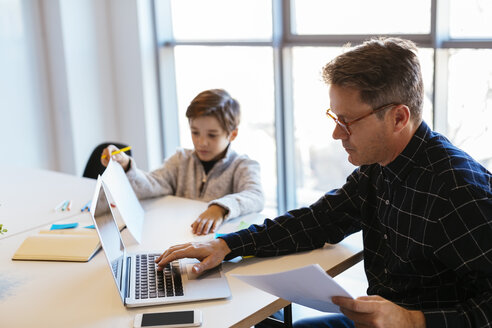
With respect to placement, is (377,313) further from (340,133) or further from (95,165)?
(95,165)

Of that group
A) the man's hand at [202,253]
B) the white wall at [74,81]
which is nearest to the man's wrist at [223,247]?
the man's hand at [202,253]

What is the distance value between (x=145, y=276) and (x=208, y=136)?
3.02 feet

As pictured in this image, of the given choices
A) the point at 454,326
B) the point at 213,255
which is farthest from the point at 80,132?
the point at 454,326

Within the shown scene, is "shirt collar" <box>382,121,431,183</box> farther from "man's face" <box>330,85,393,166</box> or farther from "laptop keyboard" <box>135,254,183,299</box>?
"laptop keyboard" <box>135,254,183,299</box>

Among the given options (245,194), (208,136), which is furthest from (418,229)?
(208,136)

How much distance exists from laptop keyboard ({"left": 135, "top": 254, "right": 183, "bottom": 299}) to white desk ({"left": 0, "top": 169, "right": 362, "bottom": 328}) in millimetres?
55

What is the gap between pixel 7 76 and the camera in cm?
375

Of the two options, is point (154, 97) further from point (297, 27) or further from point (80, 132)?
point (297, 27)

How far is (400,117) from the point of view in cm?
147

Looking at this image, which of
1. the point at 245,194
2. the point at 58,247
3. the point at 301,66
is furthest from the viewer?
the point at 301,66

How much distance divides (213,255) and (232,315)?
0.88 feet

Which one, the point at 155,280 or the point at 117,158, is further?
the point at 117,158

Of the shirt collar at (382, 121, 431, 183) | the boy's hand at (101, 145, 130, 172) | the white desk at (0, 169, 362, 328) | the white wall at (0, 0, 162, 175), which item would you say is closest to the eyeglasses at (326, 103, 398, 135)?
the shirt collar at (382, 121, 431, 183)

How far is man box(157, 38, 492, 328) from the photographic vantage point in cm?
130
